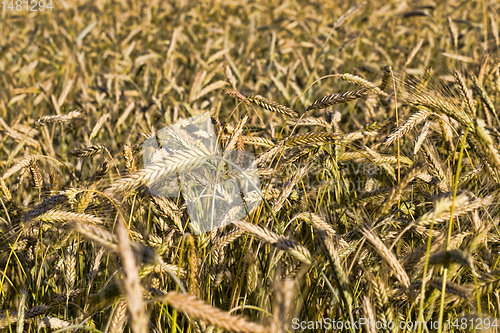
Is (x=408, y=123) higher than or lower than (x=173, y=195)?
higher

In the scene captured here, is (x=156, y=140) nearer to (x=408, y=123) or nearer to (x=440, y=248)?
(x=408, y=123)

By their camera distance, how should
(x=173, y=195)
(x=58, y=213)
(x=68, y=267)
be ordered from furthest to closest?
(x=173, y=195) → (x=68, y=267) → (x=58, y=213)

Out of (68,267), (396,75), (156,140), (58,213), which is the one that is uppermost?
(396,75)

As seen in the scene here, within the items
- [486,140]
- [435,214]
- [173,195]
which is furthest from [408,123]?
[173,195]

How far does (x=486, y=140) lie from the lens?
37.6 inches

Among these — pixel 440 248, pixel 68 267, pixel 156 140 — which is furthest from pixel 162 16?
pixel 440 248

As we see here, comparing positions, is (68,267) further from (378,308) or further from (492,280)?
(492,280)

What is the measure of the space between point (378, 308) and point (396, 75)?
109 centimetres

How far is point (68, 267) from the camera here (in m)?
1.40

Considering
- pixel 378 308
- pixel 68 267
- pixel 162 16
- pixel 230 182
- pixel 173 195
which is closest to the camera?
pixel 378 308

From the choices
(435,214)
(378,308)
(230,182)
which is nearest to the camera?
(435,214)

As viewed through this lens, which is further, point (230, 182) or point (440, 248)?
point (230, 182)

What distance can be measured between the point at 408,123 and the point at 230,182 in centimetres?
→ 80

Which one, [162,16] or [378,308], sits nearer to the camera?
[378,308]
